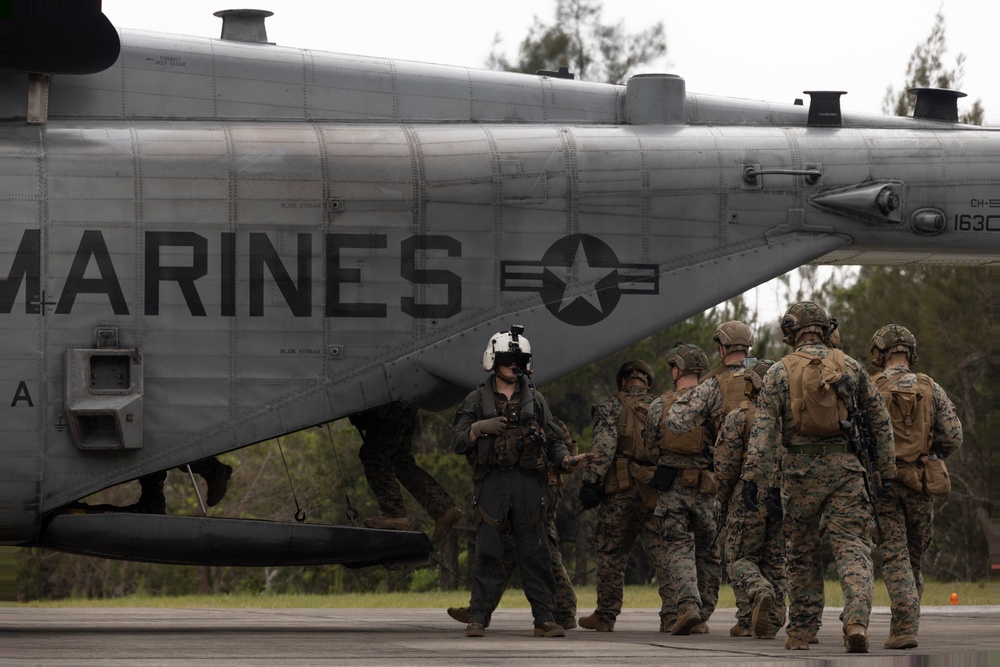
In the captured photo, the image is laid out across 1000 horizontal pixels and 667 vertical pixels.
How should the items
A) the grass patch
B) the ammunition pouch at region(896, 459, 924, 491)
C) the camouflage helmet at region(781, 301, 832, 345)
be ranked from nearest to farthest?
the camouflage helmet at region(781, 301, 832, 345) < the ammunition pouch at region(896, 459, 924, 491) < the grass patch

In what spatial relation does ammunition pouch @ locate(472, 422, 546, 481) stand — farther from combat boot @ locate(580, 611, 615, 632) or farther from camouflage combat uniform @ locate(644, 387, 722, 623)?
combat boot @ locate(580, 611, 615, 632)

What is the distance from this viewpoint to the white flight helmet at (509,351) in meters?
10.9

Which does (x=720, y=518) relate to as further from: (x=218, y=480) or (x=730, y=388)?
(x=218, y=480)

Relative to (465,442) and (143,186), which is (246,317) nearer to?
(143,186)

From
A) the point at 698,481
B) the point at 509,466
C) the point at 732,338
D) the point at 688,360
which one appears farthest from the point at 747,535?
the point at 509,466

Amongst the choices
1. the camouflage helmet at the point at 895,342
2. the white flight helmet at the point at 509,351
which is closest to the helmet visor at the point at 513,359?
the white flight helmet at the point at 509,351

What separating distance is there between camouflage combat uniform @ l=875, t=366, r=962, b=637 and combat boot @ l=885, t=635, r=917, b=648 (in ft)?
1.31

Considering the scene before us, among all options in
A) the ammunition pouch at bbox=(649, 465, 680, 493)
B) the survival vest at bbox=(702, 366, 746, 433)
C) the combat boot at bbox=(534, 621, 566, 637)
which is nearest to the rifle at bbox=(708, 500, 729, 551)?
the ammunition pouch at bbox=(649, 465, 680, 493)

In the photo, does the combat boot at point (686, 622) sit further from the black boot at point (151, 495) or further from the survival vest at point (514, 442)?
the black boot at point (151, 495)

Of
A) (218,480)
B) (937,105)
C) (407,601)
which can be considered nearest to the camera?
(218,480)

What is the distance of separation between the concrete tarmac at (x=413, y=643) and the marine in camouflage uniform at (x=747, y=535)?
30 cm

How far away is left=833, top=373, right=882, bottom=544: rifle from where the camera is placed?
989 centimetres

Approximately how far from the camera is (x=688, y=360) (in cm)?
1212

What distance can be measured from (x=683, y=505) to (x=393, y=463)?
245cm
